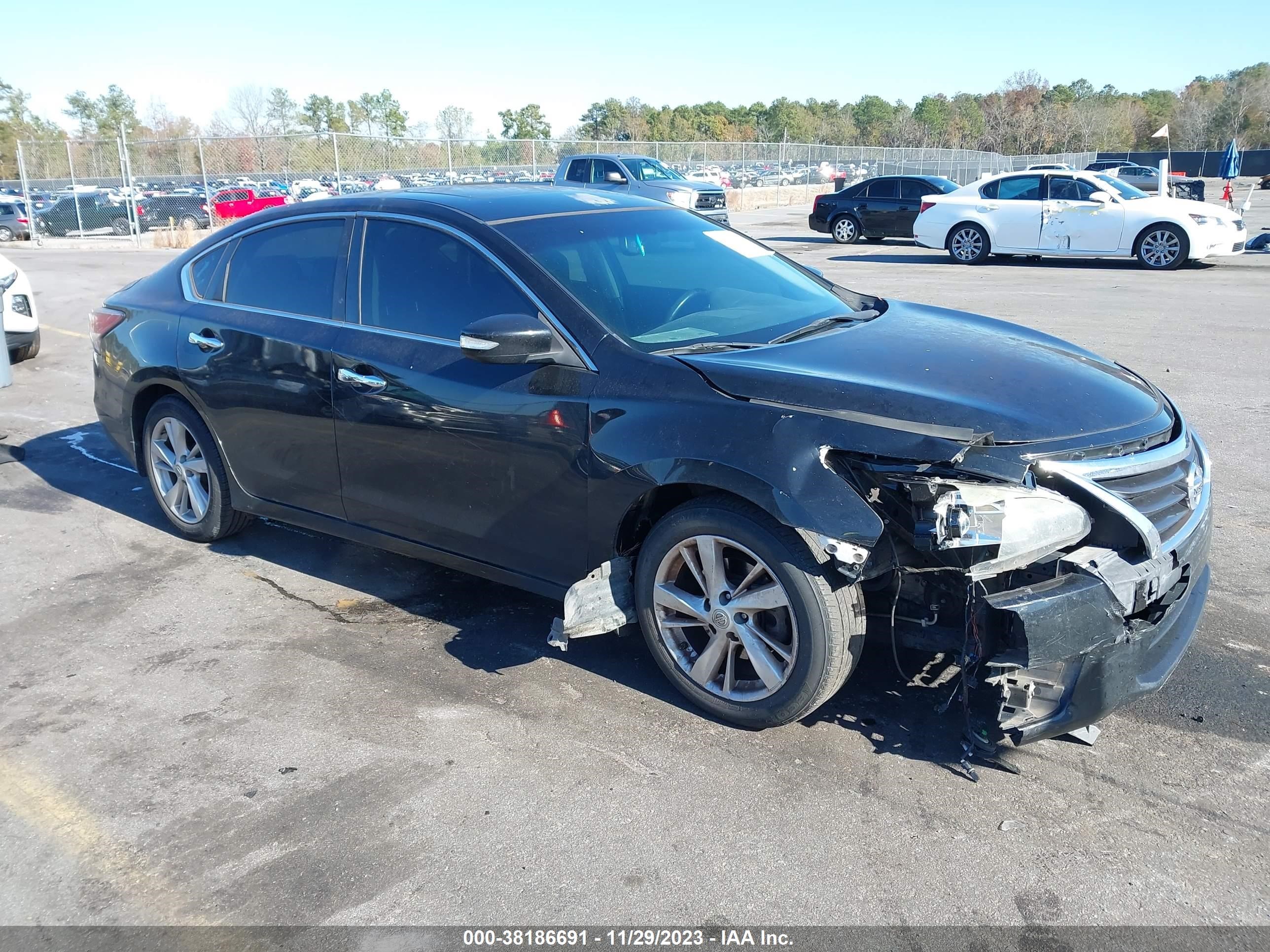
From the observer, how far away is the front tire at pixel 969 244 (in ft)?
61.0

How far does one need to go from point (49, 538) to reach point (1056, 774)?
523 cm

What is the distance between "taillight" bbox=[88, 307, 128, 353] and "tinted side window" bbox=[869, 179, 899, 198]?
2018 centimetres

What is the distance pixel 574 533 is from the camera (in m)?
3.81

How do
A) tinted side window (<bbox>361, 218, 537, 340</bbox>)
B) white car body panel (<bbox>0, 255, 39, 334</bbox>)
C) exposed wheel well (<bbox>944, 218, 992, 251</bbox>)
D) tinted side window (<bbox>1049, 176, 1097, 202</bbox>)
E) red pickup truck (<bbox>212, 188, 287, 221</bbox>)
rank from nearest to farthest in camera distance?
1. tinted side window (<bbox>361, 218, 537, 340</bbox>)
2. white car body panel (<bbox>0, 255, 39, 334</bbox>)
3. tinted side window (<bbox>1049, 176, 1097, 202</bbox>)
4. exposed wheel well (<bbox>944, 218, 992, 251</bbox>)
5. red pickup truck (<bbox>212, 188, 287, 221</bbox>)

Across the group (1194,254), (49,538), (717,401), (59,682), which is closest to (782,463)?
(717,401)

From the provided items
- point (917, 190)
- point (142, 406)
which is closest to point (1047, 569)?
point (142, 406)

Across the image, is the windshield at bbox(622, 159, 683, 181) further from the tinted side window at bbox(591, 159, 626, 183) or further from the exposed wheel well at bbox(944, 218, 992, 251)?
the exposed wheel well at bbox(944, 218, 992, 251)

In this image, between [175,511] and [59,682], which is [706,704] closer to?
[59,682]

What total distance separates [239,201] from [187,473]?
26068mm

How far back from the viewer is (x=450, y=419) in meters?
4.05

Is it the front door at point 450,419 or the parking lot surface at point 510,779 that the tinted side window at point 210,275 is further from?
the parking lot surface at point 510,779

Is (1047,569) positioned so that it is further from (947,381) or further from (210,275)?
(210,275)

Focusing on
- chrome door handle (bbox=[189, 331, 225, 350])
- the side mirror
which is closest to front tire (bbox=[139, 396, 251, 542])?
chrome door handle (bbox=[189, 331, 225, 350])

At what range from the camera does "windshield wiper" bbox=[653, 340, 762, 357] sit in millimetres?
3725
